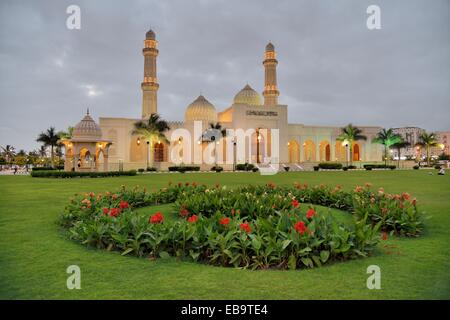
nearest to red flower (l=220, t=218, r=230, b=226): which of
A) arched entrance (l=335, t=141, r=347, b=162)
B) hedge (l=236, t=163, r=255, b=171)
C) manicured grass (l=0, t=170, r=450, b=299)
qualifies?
manicured grass (l=0, t=170, r=450, b=299)

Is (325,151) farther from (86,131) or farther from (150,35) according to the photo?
(86,131)

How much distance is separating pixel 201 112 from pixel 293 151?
19.2 meters

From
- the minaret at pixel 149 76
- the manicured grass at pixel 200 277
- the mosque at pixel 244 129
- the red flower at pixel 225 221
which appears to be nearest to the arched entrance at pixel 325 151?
the mosque at pixel 244 129

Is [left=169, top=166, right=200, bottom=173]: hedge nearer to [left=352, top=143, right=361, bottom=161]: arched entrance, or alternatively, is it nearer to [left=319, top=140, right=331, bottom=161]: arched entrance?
[left=319, top=140, right=331, bottom=161]: arched entrance

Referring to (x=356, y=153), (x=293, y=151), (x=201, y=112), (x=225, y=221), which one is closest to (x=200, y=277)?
(x=225, y=221)

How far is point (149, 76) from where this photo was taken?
48188 mm

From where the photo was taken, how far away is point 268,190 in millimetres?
11867

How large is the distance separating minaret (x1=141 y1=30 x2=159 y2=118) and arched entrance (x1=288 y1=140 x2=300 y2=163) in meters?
25.5

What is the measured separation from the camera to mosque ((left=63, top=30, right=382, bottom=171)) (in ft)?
151

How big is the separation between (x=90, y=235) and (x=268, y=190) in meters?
7.33

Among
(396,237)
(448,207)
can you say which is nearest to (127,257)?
(396,237)

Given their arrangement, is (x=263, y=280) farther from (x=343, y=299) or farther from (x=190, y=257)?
(x=190, y=257)

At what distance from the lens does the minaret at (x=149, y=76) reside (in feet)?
158
